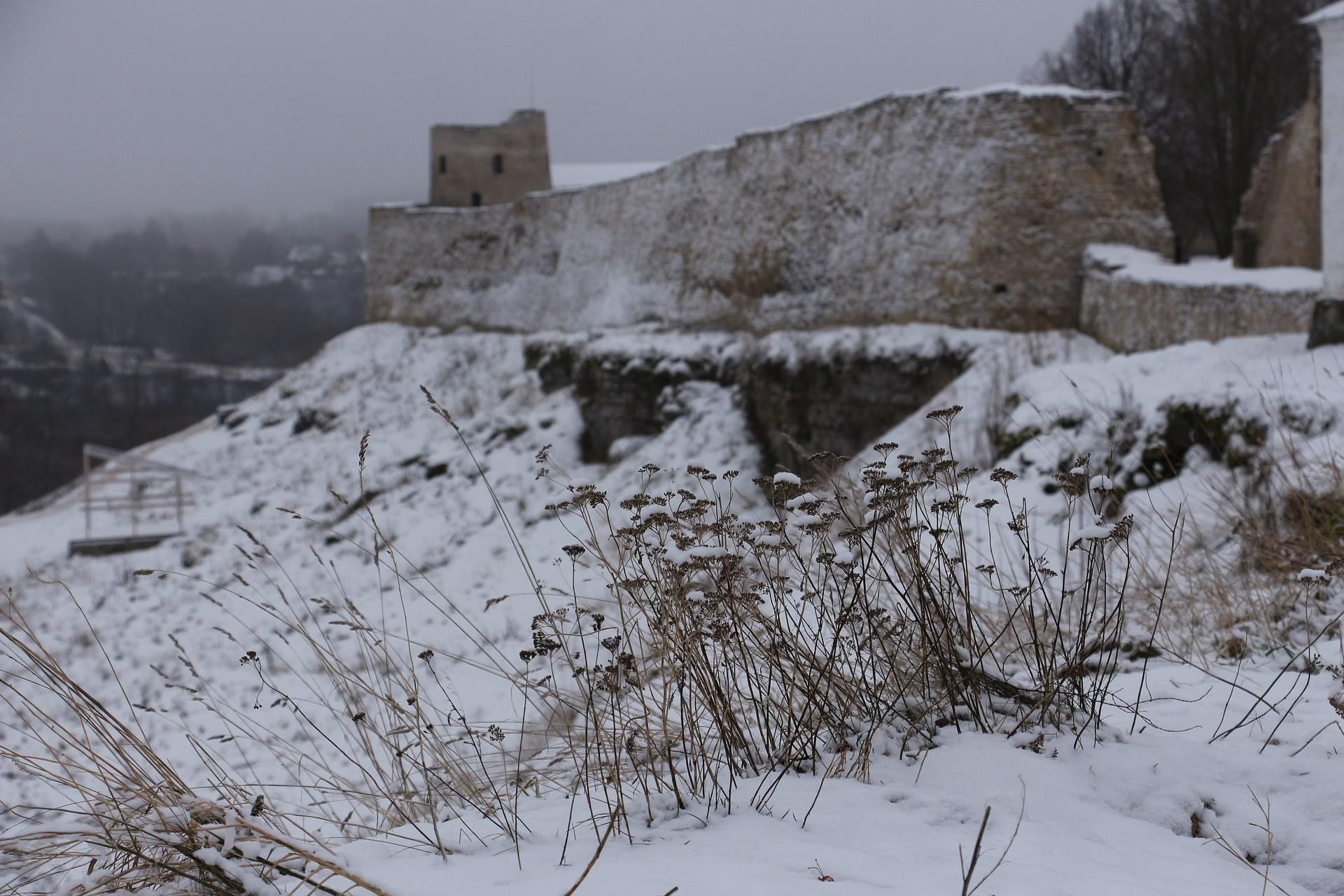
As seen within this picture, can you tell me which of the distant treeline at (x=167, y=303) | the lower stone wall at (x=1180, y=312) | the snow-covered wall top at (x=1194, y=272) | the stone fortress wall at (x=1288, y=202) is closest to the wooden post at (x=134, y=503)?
the lower stone wall at (x=1180, y=312)

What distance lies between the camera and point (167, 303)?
65.8 m

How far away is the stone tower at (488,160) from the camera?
1249 inches

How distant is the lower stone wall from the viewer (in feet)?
28.2

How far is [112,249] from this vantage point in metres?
69.5

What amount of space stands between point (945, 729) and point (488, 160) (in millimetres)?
32281

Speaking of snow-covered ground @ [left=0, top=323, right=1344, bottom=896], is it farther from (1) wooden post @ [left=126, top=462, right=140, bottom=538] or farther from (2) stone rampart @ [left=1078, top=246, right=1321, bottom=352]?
(1) wooden post @ [left=126, top=462, right=140, bottom=538]

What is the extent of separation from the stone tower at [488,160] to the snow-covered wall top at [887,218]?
1161cm

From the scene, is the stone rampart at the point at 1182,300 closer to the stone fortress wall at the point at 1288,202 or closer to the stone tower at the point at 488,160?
the stone fortress wall at the point at 1288,202

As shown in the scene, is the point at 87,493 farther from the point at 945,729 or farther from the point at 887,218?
the point at 945,729

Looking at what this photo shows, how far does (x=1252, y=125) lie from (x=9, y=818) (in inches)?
929

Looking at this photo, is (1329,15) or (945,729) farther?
(1329,15)

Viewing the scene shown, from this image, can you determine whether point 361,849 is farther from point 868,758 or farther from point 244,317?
point 244,317

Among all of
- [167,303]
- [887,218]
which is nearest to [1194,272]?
[887,218]

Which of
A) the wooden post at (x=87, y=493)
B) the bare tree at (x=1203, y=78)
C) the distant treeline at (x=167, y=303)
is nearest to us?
the wooden post at (x=87, y=493)
